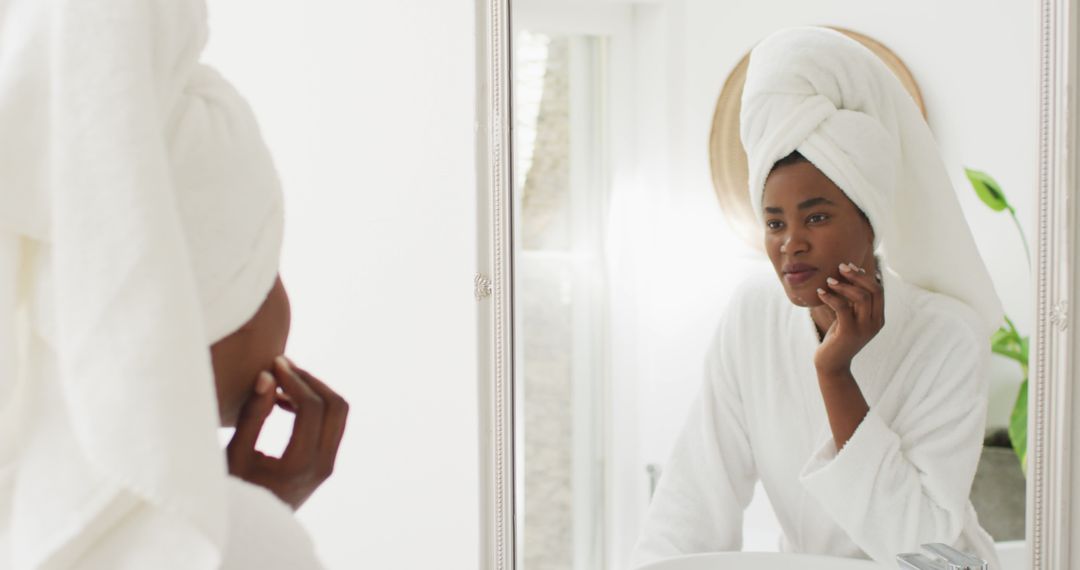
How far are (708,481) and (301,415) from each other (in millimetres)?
433

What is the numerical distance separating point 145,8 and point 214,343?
0.24 meters

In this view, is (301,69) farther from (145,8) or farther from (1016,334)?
(1016,334)

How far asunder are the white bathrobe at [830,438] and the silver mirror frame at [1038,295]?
0.10 m

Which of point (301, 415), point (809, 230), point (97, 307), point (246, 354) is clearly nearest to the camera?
point (97, 307)

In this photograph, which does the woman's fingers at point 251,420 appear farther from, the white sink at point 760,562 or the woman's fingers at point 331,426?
the white sink at point 760,562

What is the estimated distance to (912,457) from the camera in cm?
96

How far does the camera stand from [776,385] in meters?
0.96

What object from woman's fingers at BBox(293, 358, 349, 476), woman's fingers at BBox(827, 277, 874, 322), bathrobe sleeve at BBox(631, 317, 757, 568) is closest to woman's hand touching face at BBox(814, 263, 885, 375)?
woman's fingers at BBox(827, 277, 874, 322)

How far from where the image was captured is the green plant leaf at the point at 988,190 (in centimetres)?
98

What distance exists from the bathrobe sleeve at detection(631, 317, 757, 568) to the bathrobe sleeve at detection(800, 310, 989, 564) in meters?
0.07

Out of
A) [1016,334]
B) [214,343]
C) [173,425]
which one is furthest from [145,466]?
[1016,334]

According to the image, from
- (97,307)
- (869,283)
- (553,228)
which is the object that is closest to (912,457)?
(869,283)

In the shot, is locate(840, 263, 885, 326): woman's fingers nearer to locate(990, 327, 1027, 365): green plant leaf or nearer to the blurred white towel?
locate(990, 327, 1027, 365): green plant leaf

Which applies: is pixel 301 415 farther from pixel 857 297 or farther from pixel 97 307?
pixel 857 297
